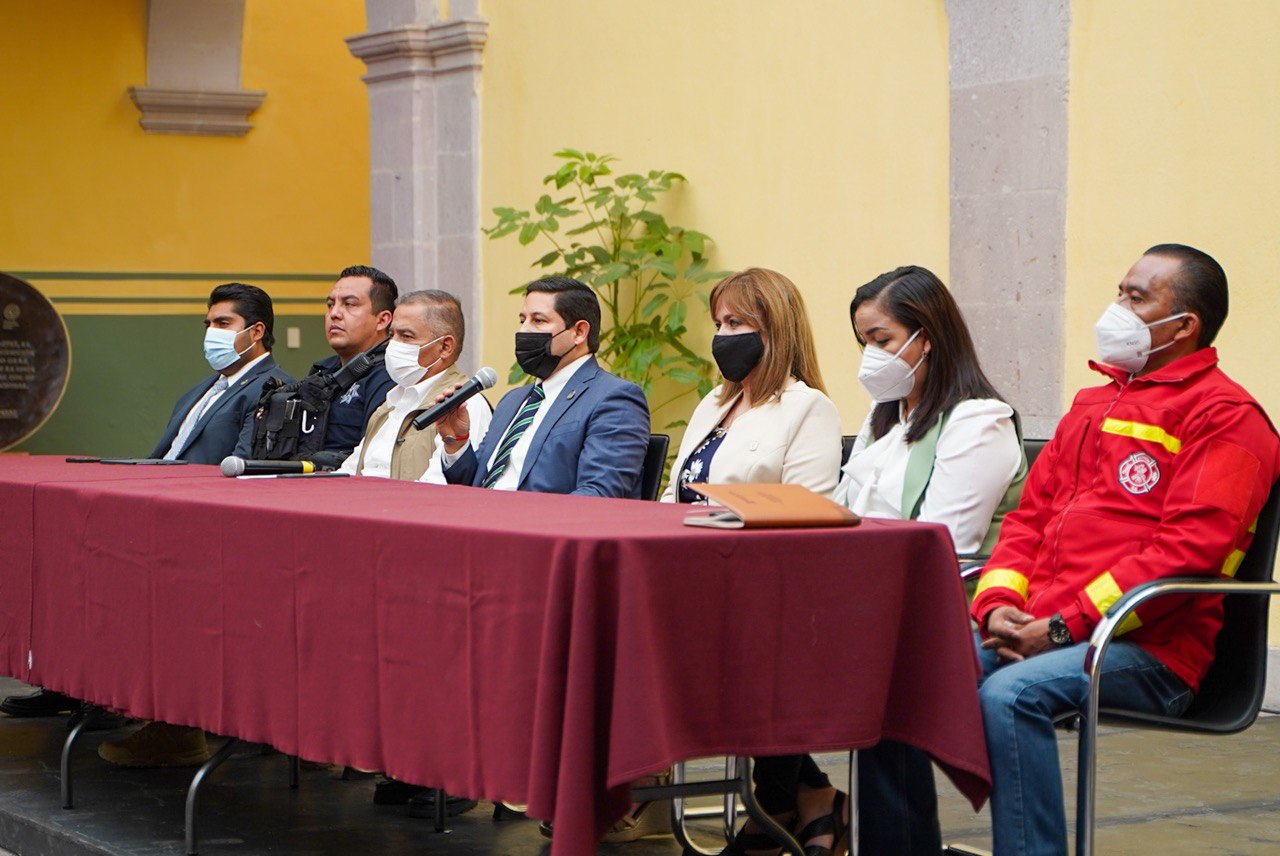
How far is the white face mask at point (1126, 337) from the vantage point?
360 cm

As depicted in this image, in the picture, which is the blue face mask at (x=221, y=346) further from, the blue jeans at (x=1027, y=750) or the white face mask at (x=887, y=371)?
the blue jeans at (x=1027, y=750)

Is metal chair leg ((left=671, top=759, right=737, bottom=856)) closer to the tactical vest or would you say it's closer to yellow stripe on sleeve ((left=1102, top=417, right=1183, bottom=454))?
yellow stripe on sleeve ((left=1102, top=417, right=1183, bottom=454))

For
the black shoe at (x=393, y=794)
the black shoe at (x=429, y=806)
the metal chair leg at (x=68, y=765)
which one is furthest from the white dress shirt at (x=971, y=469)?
the metal chair leg at (x=68, y=765)

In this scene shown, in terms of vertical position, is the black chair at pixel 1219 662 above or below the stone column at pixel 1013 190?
below

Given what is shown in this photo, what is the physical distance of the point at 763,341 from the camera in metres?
4.50

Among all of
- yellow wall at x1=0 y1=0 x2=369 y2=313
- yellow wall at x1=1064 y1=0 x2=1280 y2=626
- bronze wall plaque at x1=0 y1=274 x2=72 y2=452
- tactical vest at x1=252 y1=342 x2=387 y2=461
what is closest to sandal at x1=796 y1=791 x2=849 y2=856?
yellow wall at x1=1064 y1=0 x2=1280 y2=626

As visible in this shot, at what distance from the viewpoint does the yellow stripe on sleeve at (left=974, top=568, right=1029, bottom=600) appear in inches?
144

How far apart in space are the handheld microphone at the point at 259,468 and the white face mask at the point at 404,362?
0.90 m

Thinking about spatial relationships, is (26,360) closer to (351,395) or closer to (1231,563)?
(351,395)

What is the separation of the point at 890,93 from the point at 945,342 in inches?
122

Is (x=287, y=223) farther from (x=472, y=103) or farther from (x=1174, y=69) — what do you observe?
(x=1174, y=69)

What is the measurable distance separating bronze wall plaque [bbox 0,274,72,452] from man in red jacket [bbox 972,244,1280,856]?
8.64 meters

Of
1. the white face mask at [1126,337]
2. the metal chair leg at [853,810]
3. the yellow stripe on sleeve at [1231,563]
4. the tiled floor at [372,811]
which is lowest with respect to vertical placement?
the tiled floor at [372,811]

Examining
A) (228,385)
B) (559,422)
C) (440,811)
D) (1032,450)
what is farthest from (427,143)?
(1032,450)
